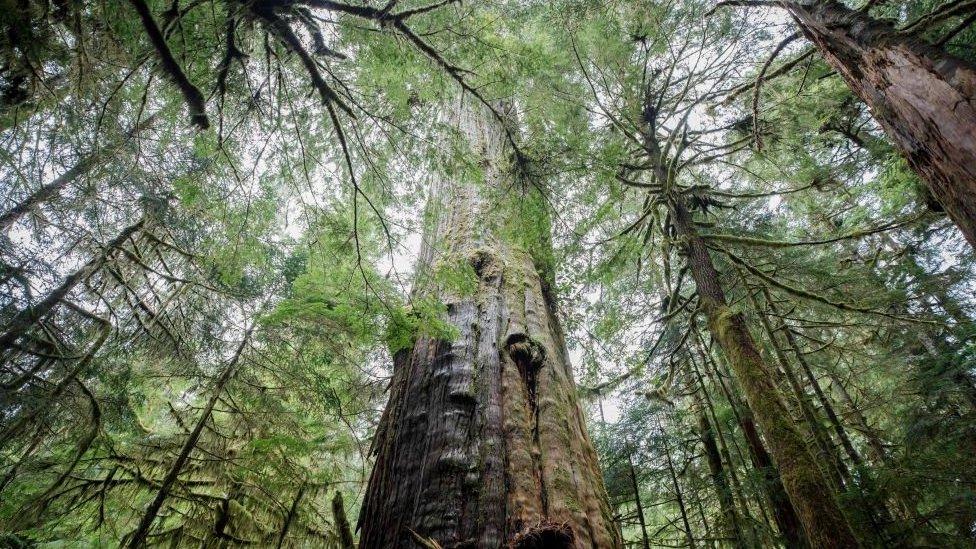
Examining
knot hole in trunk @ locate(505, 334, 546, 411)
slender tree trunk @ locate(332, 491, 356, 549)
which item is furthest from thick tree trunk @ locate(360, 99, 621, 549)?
slender tree trunk @ locate(332, 491, 356, 549)

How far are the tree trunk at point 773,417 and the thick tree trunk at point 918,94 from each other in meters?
2.08

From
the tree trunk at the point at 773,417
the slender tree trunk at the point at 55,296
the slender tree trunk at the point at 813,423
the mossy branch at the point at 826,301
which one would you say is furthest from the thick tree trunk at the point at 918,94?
the slender tree trunk at the point at 55,296

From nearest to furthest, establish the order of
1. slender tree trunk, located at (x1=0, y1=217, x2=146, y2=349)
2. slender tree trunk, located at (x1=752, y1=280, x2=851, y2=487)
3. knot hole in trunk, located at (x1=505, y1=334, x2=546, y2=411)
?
knot hole in trunk, located at (x1=505, y1=334, x2=546, y2=411) → slender tree trunk, located at (x1=0, y1=217, x2=146, y2=349) → slender tree trunk, located at (x1=752, y1=280, x2=851, y2=487)

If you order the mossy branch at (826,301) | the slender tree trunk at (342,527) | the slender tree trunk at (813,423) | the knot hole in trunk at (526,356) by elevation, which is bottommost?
the slender tree trunk at (342,527)

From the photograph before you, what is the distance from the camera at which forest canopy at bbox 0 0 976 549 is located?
202 cm

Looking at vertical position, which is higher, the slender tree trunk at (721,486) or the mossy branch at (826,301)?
the mossy branch at (826,301)

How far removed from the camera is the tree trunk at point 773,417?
296 cm

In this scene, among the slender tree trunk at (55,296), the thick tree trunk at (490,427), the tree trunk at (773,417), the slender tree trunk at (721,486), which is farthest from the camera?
the slender tree trunk at (721,486)

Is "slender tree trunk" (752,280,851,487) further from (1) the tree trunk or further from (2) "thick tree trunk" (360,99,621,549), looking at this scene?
(2) "thick tree trunk" (360,99,621,549)

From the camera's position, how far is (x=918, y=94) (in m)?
2.18

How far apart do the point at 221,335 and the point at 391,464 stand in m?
4.61

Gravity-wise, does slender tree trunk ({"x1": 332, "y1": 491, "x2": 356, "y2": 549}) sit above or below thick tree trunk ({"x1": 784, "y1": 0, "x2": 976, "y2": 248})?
below

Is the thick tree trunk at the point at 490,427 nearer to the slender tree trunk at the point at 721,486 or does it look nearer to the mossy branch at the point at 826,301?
the mossy branch at the point at 826,301

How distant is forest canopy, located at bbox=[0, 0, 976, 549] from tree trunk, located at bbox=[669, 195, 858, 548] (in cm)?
3
